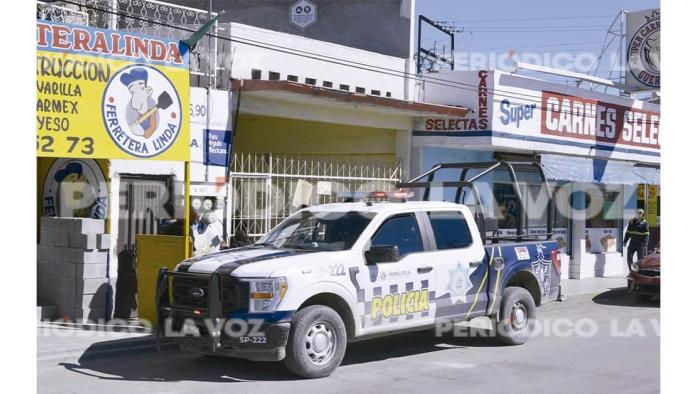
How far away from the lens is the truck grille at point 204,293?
8594 mm

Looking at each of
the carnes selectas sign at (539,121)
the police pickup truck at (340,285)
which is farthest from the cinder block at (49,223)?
the carnes selectas sign at (539,121)

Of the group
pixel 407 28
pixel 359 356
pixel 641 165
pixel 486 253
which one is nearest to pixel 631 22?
pixel 641 165

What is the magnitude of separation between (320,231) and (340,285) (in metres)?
1.03

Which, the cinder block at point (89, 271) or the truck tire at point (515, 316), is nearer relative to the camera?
the truck tire at point (515, 316)

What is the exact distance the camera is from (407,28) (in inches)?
738

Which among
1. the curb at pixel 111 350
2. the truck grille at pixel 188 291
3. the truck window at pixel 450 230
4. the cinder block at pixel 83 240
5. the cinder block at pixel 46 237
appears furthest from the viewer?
the cinder block at pixel 46 237

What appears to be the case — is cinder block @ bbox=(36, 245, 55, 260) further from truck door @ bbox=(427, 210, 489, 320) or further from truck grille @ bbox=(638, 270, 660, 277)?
truck grille @ bbox=(638, 270, 660, 277)

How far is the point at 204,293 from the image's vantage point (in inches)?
348

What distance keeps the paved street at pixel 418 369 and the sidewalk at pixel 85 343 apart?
0.33 ft

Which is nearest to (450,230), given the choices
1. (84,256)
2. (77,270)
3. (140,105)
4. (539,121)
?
(140,105)

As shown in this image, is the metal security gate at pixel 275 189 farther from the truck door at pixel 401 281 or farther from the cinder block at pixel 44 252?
the truck door at pixel 401 281

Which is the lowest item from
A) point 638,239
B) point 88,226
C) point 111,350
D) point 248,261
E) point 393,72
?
point 111,350

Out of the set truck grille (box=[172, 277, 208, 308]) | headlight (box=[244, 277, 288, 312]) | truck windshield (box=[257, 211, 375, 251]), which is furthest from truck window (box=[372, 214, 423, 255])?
truck grille (box=[172, 277, 208, 308])

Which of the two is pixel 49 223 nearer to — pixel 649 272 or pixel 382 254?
pixel 382 254
